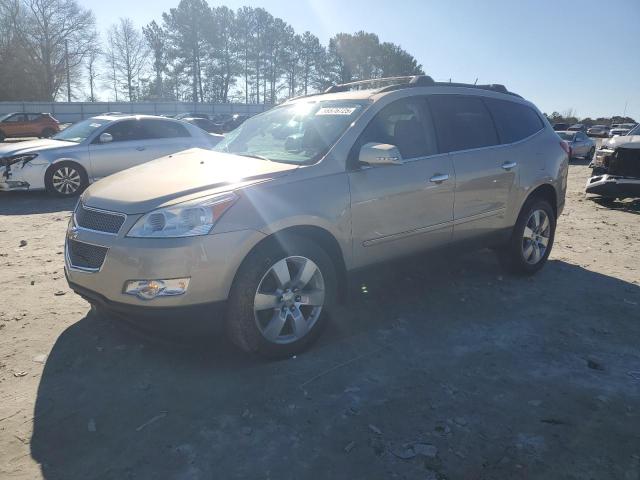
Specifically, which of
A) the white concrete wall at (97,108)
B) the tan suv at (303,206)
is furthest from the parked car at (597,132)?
the white concrete wall at (97,108)

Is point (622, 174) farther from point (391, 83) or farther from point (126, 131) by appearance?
point (126, 131)

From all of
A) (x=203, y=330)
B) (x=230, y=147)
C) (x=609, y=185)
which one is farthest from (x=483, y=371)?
(x=609, y=185)

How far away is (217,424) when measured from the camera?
2742 mm

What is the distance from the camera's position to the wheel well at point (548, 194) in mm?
5266

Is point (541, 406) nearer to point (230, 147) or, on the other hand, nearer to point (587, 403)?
point (587, 403)

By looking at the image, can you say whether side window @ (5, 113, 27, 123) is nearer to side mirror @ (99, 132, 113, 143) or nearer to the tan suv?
side mirror @ (99, 132, 113, 143)

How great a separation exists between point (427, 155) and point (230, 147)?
5.69ft

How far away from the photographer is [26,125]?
97.1ft

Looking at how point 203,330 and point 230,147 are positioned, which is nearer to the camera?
point 203,330

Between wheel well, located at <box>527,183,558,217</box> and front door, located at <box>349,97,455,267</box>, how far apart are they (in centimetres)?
147

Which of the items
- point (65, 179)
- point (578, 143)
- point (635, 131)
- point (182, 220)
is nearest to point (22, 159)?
point (65, 179)

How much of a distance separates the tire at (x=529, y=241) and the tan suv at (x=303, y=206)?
0.04m

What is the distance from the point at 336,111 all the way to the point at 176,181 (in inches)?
56.8

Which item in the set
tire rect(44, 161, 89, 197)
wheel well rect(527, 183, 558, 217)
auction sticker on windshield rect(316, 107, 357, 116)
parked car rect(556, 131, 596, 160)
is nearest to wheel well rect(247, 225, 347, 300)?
auction sticker on windshield rect(316, 107, 357, 116)
